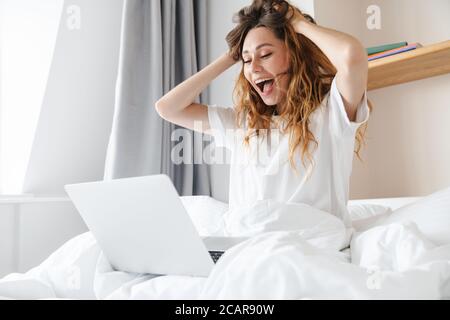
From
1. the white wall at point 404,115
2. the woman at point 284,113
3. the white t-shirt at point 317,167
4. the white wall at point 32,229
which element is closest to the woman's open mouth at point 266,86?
the woman at point 284,113

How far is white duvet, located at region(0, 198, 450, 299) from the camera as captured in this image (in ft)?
1.80

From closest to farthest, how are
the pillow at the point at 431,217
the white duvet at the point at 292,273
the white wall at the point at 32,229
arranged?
the white duvet at the point at 292,273, the pillow at the point at 431,217, the white wall at the point at 32,229

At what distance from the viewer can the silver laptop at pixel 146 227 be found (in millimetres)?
706

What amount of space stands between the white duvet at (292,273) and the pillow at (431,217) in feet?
0.38


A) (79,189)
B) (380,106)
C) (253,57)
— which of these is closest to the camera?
(79,189)

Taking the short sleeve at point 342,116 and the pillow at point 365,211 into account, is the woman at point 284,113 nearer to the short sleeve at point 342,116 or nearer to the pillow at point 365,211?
the short sleeve at point 342,116

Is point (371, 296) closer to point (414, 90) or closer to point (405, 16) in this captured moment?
point (414, 90)

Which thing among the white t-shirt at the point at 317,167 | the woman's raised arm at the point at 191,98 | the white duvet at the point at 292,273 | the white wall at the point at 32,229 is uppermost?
the woman's raised arm at the point at 191,98

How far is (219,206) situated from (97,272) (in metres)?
0.62

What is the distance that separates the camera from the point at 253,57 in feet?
4.02

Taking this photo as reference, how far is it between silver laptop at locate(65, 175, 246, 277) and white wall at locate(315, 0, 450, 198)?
99 cm

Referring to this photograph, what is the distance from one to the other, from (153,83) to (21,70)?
52 centimetres

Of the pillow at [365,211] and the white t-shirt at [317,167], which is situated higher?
the white t-shirt at [317,167]
